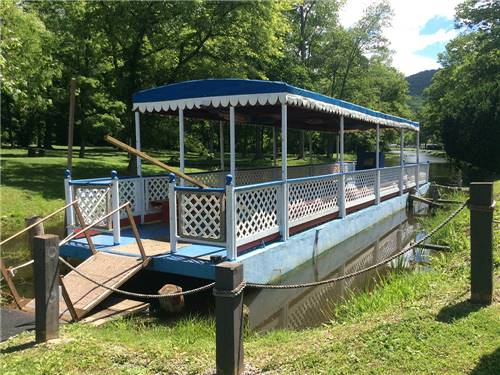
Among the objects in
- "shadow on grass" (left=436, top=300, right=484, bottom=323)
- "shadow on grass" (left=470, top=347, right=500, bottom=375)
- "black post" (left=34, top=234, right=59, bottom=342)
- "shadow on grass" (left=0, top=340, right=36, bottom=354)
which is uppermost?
"black post" (left=34, top=234, right=59, bottom=342)

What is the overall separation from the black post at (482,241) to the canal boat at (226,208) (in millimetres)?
3446

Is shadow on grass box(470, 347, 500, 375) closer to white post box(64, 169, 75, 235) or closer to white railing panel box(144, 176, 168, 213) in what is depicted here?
white post box(64, 169, 75, 235)

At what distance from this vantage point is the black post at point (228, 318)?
3.90m

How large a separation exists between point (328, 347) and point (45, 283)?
9.54 ft

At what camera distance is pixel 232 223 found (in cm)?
720

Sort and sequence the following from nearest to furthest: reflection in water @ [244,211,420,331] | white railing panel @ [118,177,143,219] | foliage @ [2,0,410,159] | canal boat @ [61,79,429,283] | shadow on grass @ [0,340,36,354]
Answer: shadow on grass @ [0,340,36,354], reflection in water @ [244,211,420,331], canal boat @ [61,79,429,283], white railing panel @ [118,177,143,219], foliage @ [2,0,410,159]

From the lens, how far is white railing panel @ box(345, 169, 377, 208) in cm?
1271

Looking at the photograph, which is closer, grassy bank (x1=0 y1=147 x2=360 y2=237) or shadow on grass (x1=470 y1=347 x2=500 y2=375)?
shadow on grass (x1=470 y1=347 x2=500 y2=375)

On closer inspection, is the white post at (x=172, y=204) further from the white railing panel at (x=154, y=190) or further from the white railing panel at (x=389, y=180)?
the white railing panel at (x=389, y=180)

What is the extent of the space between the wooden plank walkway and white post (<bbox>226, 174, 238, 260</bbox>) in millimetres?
1456

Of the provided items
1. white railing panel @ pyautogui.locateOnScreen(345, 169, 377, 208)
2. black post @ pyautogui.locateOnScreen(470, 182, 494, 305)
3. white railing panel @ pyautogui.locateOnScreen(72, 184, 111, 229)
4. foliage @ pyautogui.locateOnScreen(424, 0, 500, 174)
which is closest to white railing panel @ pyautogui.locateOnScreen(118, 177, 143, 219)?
white railing panel @ pyautogui.locateOnScreen(72, 184, 111, 229)

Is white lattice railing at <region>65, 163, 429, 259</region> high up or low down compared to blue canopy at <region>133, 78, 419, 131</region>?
down

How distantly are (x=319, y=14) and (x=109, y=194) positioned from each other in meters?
34.6

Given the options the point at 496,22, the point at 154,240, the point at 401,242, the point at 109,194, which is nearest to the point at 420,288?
the point at 154,240
